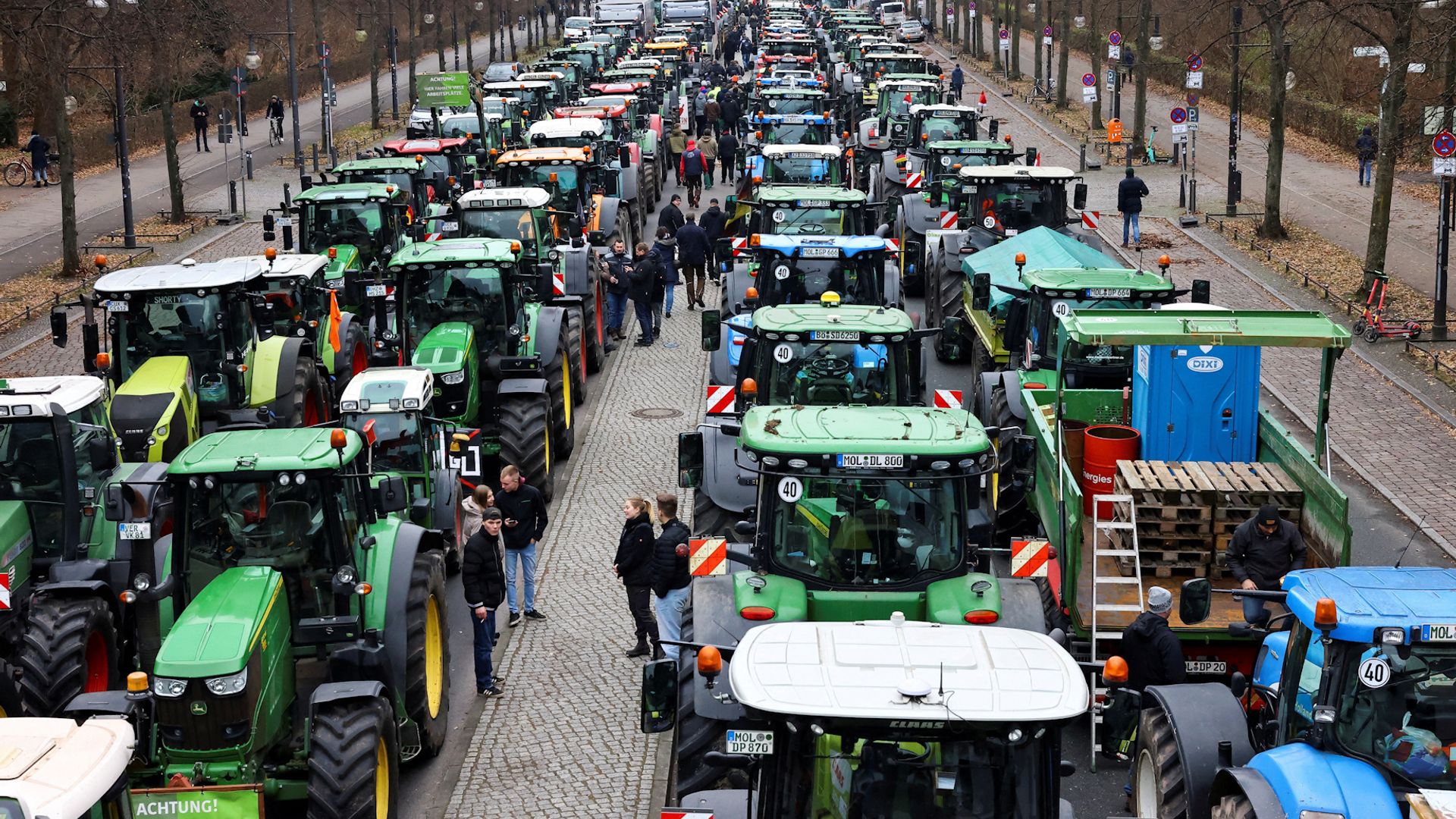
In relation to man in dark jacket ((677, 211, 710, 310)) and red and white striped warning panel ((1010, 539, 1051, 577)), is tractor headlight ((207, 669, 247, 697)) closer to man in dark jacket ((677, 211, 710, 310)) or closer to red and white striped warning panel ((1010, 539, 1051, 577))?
red and white striped warning panel ((1010, 539, 1051, 577))

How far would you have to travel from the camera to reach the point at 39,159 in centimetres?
4075

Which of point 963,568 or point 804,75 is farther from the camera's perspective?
point 804,75

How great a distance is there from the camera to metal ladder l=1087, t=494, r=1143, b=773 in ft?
38.4

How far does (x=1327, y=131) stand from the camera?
1826 inches

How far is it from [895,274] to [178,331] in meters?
8.56

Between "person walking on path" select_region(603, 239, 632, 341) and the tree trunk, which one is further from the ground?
the tree trunk

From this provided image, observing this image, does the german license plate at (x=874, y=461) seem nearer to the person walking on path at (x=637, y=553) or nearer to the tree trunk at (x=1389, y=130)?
the person walking on path at (x=637, y=553)

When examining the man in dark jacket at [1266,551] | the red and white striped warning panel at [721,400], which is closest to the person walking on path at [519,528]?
the red and white striped warning panel at [721,400]

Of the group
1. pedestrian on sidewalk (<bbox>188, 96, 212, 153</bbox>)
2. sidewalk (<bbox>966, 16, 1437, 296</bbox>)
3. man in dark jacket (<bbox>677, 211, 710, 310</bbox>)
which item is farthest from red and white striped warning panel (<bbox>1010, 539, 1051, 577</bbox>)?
pedestrian on sidewalk (<bbox>188, 96, 212, 153</bbox>)

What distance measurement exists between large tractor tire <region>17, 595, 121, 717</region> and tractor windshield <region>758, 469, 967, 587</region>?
15.7ft

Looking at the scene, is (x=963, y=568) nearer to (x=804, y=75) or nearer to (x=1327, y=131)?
(x=804, y=75)

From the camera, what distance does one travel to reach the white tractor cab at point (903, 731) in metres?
6.93

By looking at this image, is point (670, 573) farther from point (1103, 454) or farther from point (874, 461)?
point (1103, 454)

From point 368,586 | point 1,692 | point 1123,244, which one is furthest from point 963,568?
point 1123,244
